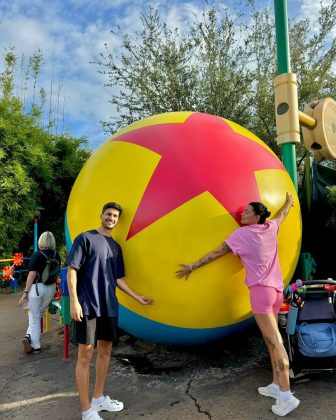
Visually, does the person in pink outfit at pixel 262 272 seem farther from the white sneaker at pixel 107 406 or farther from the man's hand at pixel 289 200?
the white sneaker at pixel 107 406

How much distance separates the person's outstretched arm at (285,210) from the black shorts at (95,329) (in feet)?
5.15

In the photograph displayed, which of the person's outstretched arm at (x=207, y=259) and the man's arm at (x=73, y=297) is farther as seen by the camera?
the person's outstretched arm at (x=207, y=259)

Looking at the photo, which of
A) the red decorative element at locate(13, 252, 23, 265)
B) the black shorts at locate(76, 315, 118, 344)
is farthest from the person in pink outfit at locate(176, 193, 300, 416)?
the red decorative element at locate(13, 252, 23, 265)

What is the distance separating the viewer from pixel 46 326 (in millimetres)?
5191

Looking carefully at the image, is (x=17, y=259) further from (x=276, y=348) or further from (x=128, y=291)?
(x=276, y=348)

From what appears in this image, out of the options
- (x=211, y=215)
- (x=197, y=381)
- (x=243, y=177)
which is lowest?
(x=197, y=381)

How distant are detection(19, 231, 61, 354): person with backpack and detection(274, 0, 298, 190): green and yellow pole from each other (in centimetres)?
308

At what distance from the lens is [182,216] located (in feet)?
9.75

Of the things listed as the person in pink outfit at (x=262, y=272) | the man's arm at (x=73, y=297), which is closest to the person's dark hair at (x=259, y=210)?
the person in pink outfit at (x=262, y=272)

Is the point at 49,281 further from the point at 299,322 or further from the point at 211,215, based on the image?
the point at 299,322

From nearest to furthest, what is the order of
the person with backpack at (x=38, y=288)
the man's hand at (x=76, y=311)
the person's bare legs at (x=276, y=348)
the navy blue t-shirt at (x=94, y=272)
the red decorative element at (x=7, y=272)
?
the man's hand at (x=76, y=311) < the navy blue t-shirt at (x=94, y=272) < the person's bare legs at (x=276, y=348) < the person with backpack at (x=38, y=288) < the red decorative element at (x=7, y=272)

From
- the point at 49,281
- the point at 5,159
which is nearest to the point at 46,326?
the point at 49,281

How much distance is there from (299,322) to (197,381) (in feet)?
3.26

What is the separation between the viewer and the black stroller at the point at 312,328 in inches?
119
